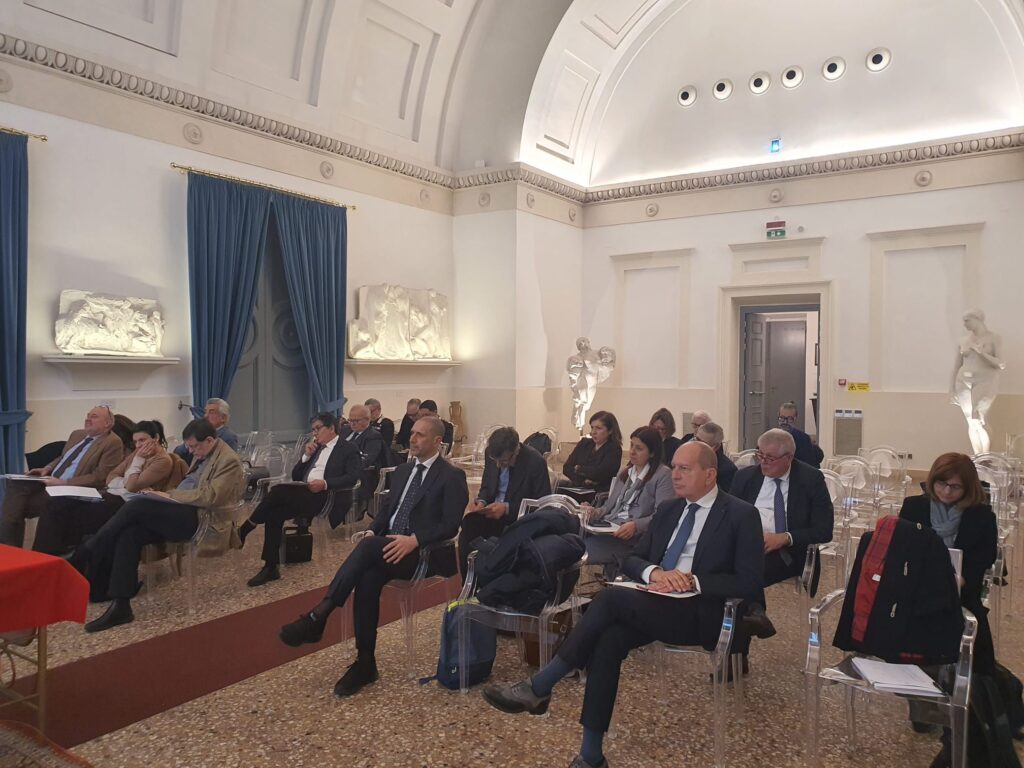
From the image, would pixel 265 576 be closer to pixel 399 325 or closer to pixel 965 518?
pixel 965 518

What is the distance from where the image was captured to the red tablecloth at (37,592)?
3146 mm

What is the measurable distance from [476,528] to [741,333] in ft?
32.3

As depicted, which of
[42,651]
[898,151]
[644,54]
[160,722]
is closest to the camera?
[42,651]

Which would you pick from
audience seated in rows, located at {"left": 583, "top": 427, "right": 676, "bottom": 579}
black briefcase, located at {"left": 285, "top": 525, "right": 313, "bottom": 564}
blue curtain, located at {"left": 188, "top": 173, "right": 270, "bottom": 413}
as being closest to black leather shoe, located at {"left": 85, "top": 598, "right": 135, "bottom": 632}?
black briefcase, located at {"left": 285, "top": 525, "right": 313, "bottom": 564}

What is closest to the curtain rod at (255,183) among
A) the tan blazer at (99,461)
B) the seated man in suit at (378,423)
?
the seated man in suit at (378,423)

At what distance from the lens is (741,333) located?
13.9 m

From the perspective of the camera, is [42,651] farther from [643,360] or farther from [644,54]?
[644,54]

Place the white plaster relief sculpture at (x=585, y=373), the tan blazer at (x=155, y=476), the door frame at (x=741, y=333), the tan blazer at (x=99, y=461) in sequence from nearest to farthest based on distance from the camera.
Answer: the tan blazer at (x=155, y=476) < the tan blazer at (x=99, y=461) < the door frame at (x=741, y=333) < the white plaster relief sculpture at (x=585, y=373)

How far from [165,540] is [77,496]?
914 mm

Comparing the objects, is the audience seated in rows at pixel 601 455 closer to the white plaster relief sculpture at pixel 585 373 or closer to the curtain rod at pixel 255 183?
the curtain rod at pixel 255 183

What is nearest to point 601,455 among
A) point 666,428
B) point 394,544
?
point 666,428

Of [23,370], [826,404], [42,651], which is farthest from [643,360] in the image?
[42,651]

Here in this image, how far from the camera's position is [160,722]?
364 centimetres

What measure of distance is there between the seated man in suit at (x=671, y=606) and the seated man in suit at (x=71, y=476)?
413 centimetres
